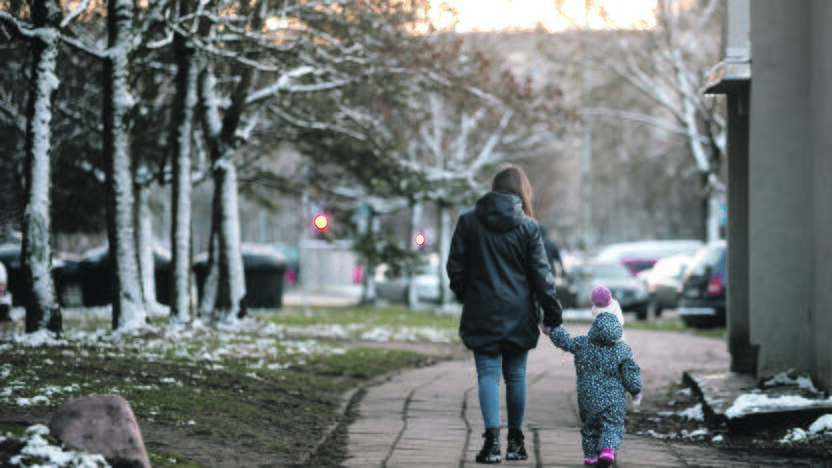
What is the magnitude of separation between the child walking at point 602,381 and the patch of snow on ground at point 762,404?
8.31 feet

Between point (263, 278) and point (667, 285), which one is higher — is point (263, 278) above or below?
above

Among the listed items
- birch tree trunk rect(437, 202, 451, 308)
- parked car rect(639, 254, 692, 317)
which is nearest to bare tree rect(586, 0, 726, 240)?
parked car rect(639, 254, 692, 317)

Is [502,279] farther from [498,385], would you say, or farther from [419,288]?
[419,288]

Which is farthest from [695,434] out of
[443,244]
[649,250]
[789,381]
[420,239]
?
[649,250]

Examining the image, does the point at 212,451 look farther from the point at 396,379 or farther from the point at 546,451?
the point at 396,379

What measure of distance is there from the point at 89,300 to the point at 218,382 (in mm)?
20180

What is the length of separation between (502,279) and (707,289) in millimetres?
16810

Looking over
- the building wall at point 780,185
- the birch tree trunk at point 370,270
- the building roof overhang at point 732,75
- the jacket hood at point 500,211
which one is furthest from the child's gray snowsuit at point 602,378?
the birch tree trunk at point 370,270

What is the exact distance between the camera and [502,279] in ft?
28.3

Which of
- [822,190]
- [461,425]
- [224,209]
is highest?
[224,209]

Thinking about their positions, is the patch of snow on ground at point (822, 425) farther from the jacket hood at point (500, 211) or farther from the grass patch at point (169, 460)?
the grass patch at point (169, 460)

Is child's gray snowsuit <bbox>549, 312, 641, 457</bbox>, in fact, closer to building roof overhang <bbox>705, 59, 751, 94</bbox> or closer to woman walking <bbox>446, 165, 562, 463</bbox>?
woman walking <bbox>446, 165, 562, 463</bbox>

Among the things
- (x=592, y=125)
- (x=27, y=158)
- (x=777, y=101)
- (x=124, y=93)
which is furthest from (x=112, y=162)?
(x=592, y=125)

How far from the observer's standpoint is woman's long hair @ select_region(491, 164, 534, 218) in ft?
28.8
